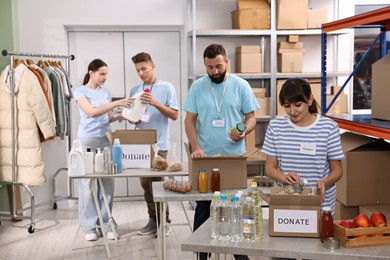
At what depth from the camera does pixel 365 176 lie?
13.2ft

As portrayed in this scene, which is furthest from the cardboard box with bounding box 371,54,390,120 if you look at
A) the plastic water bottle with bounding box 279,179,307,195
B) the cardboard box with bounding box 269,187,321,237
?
the cardboard box with bounding box 269,187,321,237

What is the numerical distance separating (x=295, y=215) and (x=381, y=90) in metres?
1.85

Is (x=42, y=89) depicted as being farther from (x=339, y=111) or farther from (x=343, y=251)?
(x=343, y=251)

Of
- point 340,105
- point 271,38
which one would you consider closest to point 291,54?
point 271,38

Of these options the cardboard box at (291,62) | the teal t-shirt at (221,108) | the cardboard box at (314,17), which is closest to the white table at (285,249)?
the teal t-shirt at (221,108)

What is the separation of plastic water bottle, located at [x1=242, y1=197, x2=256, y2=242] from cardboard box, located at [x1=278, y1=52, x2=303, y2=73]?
3698 millimetres

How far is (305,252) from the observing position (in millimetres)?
2344

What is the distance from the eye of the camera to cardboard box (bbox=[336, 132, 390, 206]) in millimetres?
3996

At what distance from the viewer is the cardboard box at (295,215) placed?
8.11 ft

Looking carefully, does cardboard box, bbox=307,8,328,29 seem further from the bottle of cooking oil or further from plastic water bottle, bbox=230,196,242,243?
plastic water bottle, bbox=230,196,242,243

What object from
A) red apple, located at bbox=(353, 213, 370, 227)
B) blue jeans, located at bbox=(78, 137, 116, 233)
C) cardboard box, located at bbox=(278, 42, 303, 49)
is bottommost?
blue jeans, located at bbox=(78, 137, 116, 233)

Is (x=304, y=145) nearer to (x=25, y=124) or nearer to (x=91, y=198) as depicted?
(x=91, y=198)

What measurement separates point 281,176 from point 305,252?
0.63 m

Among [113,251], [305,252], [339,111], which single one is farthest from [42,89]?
[305,252]
